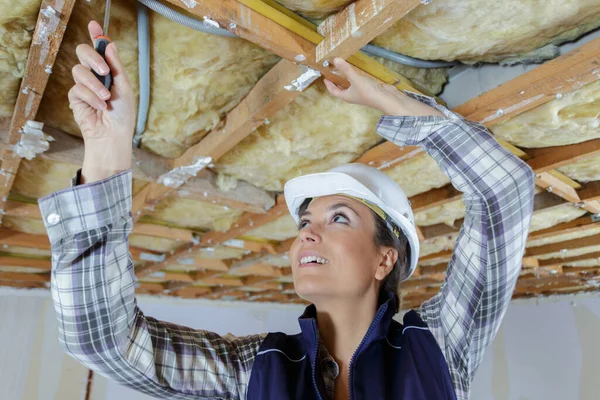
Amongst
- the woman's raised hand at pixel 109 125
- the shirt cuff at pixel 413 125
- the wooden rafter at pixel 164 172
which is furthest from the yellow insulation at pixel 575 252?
the woman's raised hand at pixel 109 125

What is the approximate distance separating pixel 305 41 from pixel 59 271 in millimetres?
819

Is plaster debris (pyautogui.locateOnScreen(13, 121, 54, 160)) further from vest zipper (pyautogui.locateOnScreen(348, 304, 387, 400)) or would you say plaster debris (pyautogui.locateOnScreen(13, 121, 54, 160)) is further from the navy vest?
vest zipper (pyautogui.locateOnScreen(348, 304, 387, 400))

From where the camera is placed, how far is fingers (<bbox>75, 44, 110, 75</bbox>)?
0.72 meters

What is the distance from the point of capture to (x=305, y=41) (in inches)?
45.5

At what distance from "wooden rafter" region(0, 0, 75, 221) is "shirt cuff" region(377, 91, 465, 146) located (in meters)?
0.81

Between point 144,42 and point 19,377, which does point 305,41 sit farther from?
point 19,377

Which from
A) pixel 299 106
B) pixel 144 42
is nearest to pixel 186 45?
pixel 144 42

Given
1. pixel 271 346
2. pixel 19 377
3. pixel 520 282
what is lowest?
pixel 19 377

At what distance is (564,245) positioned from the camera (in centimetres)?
320

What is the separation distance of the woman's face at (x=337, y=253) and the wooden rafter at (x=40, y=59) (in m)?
0.79

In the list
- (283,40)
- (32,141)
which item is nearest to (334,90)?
(283,40)

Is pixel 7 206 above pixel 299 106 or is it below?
below

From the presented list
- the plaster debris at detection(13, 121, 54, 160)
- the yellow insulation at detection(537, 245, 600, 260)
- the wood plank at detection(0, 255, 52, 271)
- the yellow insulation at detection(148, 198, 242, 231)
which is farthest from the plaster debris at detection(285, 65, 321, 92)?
the wood plank at detection(0, 255, 52, 271)

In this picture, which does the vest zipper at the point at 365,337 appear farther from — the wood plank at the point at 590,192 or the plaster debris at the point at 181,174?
the wood plank at the point at 590,192
